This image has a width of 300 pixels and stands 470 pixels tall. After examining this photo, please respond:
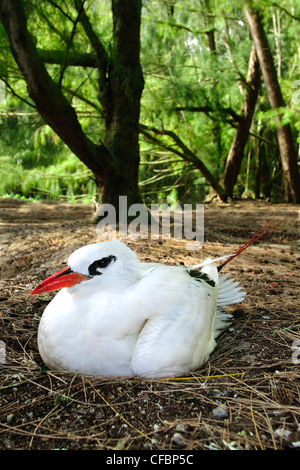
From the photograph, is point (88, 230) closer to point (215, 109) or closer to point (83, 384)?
point (83, 384)

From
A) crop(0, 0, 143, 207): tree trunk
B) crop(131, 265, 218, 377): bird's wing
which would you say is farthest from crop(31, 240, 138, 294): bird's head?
crop(0, 0, 143, 207): tree trunk

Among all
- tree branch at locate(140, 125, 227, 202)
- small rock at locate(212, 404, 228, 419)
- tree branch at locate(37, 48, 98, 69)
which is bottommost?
small rock at locate(212, 404, 228, 419)

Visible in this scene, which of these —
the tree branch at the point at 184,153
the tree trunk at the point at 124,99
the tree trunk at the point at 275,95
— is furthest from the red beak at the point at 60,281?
the tree trunk at the point at 275,95

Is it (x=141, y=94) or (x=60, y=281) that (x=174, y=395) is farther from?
(x=141, y=94)

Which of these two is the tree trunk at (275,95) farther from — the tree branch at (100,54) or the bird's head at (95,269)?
the bird's head at (95,269)

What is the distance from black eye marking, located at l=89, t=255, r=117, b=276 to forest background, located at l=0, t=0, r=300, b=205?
250 cm

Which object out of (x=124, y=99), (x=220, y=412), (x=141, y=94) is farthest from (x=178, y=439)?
(x=141, y=94)

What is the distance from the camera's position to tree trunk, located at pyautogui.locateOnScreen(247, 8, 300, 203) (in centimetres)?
745

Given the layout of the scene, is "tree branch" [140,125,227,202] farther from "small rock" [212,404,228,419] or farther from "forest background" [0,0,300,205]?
"small rock" [212,404,228,419]

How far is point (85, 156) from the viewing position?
4371 mm

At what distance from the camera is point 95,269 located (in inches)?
77.1

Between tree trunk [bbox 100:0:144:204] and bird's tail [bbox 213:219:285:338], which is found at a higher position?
tree trunk [bbox 100:0:144:204]

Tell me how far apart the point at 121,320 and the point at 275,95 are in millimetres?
7314

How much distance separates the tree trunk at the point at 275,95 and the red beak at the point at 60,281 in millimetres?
6443
